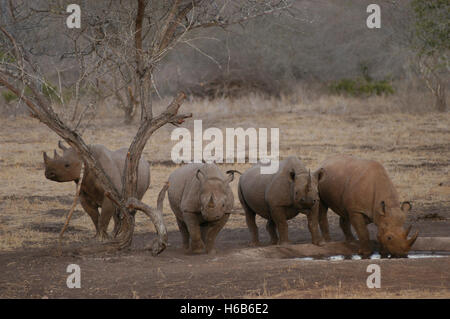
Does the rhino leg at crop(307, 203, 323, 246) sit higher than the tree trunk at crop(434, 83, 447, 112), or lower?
lower

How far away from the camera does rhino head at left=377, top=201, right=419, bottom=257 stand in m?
10.1

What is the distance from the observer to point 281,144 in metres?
22.3

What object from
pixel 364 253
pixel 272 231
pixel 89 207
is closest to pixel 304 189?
pixel 364 253

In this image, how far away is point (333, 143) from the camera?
22.1 metres

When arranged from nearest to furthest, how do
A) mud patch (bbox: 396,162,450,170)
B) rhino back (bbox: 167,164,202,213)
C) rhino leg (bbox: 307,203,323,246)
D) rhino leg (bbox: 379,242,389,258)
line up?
rhino leg (bbox: 379,242,389,258), rhino leg (bbox: 307,203,323,246), rhino back (bbox: 167,164,202,213), mud patch (bbox: 396,162,450,170)

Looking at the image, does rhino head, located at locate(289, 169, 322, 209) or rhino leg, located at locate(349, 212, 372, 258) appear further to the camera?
rhino leg, located at locate(349, 212, 372, 258)

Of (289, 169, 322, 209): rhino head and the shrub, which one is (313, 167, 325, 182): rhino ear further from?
the shrub

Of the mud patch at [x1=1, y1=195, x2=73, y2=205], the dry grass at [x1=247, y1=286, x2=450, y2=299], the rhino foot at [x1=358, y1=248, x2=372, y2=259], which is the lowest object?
the rhino foot at [x1=358, y1=248, x2=372, y2=259]

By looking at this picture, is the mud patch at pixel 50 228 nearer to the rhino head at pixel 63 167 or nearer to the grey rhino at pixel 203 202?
the rhino head at pixel 63 167

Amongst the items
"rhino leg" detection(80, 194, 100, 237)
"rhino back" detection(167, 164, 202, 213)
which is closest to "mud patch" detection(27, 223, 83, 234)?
"rhino leg" detection(80, 194, 100, 237)

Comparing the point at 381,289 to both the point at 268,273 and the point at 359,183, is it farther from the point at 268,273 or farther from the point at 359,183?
the point at 359,183

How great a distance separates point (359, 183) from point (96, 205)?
4213 mm

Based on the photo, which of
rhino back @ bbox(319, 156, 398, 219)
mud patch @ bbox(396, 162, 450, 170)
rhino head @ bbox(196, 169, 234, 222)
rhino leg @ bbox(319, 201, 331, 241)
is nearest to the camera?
rhino head @ bbox(196, 169, 234, 222)
